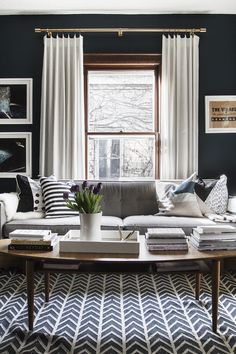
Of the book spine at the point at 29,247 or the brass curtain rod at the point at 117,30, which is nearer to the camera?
the book spine at the point at 29,247

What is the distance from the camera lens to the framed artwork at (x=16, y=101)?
454cm

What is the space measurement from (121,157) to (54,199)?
1202 mm

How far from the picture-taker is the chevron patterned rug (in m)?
2.08

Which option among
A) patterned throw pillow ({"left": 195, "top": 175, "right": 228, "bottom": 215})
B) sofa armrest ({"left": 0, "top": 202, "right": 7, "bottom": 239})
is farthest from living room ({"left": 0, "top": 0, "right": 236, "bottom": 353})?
sofa armrest ({"left": 0, "top": 202, "right": 7, "bottom": 239})

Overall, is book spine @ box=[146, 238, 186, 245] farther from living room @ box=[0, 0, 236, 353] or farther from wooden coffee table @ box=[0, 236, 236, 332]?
living room @ box=[0, 0, 236, 353]

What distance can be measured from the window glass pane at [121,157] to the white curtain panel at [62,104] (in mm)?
267

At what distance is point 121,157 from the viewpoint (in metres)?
4.62

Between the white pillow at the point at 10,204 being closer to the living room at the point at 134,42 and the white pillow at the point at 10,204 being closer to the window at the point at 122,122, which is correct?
A: the living room at the point at 134,42

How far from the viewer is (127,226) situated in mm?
3424

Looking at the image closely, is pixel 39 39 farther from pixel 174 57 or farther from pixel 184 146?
pixel 184 146

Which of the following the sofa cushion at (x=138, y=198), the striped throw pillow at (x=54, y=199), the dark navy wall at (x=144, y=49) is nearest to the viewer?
the striped throw pillow at (x=54, y=199)

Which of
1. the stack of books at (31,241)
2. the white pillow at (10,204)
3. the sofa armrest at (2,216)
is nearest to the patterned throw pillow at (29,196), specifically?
the white pillow at (10,204)

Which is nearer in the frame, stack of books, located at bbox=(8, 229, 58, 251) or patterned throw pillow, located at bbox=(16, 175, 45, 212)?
stack of books, located at bbox=(8, 229, 58, 251)

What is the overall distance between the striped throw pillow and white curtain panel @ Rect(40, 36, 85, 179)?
54 centimetres
